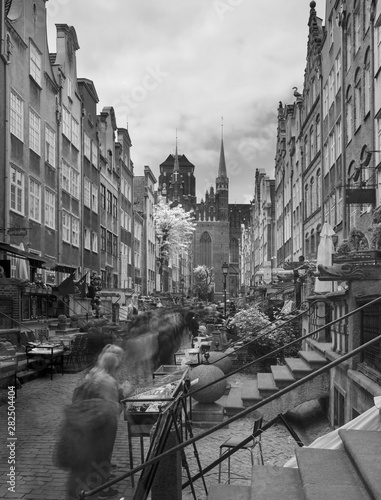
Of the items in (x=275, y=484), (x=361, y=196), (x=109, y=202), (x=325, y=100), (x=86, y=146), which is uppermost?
(x=325, y=100)

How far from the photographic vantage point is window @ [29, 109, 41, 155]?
24188mm

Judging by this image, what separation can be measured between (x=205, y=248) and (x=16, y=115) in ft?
398

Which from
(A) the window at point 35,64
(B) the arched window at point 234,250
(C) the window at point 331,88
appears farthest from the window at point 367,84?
(B) the arched window at point 234,250

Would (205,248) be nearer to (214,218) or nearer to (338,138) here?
(214,218)

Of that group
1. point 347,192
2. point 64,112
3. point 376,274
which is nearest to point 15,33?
point 64,112

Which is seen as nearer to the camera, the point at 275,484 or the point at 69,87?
the point at 275,484

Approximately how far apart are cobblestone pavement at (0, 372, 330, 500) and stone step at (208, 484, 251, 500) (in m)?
1.66

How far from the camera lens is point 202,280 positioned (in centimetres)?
13412

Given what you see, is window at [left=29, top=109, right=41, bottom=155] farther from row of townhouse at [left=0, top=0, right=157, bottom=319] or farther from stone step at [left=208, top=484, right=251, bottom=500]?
stone step at [left=208, top=484, right=251, bottom=500]

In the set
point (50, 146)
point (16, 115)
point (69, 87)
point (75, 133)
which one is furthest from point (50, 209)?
point (69, 87)

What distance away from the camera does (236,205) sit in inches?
5974

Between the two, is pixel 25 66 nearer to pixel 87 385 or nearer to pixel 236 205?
pixel 87 385

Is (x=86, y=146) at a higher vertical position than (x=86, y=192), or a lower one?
higher

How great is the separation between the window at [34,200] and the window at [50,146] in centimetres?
211
